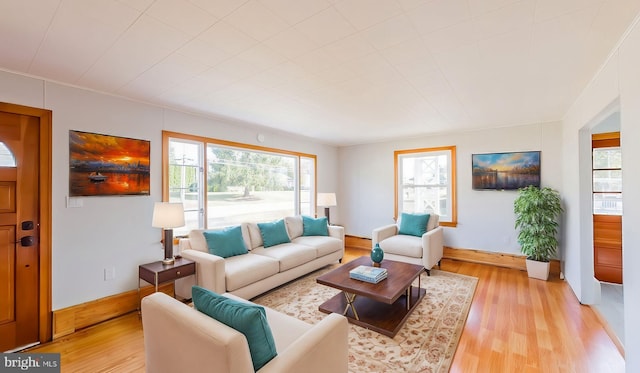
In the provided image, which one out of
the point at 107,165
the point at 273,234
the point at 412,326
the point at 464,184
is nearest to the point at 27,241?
the point at 107,165

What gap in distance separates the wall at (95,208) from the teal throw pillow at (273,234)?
4.34 feet

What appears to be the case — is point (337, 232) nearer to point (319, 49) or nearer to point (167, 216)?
point (167, 216)

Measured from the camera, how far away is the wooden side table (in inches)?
107

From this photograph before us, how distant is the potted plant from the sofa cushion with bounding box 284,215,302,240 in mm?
3426

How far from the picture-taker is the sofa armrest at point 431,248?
397 centimetres

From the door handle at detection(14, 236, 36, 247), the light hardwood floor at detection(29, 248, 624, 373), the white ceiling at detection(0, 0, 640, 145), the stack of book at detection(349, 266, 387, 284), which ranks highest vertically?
the white ceiling at detection(0, 0, 640, 145)

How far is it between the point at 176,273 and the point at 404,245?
3.15m

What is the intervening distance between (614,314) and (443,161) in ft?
10.0

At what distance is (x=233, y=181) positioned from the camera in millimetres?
4270

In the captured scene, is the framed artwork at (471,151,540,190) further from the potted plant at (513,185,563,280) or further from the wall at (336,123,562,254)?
the potted plant at (513,185,563,280)

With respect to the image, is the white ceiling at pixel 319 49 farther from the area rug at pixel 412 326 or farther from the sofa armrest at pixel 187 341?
the area rug at pixel 412 326

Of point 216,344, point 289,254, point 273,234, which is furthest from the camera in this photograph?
point 273,234

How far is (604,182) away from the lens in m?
3.80

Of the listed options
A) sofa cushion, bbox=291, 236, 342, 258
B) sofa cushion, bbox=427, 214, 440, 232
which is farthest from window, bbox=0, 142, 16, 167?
sofa cushion, bbox=427, 214, 440, 232
